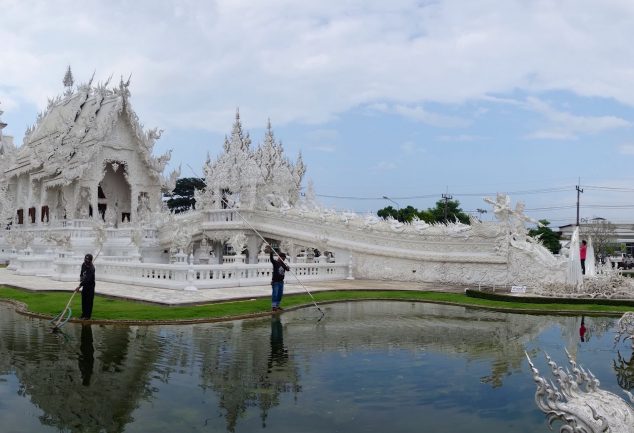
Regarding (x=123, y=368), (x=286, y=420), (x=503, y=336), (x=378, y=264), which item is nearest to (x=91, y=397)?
(x=123, y=368)

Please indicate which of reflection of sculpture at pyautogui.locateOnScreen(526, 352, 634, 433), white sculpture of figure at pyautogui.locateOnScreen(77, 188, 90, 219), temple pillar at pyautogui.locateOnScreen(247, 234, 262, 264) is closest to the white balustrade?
temple pillar at pyautogui.locateOnScreen(247, 234, 262, 264)

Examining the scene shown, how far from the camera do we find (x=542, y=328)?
438 inches

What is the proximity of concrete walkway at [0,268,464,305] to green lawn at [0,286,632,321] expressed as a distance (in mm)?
457

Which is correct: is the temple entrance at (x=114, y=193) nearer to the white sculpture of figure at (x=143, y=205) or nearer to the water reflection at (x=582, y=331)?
the white sculpture of figure at (x=143, y=205)

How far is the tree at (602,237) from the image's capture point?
57763 mm

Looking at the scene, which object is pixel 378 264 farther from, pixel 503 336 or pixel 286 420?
pixel 286 420

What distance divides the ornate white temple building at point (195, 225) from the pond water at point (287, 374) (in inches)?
244

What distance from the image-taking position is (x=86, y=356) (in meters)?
7.79

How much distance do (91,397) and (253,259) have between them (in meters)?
19.3

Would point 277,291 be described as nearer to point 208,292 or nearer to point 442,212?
point 208,292

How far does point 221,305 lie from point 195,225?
14.7 m

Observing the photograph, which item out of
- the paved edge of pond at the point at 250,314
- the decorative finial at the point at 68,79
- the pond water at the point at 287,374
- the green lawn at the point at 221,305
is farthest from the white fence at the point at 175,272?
the decorative finial at the point at 68,79

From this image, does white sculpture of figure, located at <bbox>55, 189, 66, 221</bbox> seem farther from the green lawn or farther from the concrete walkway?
the green lawn

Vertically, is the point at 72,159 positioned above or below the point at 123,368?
above
